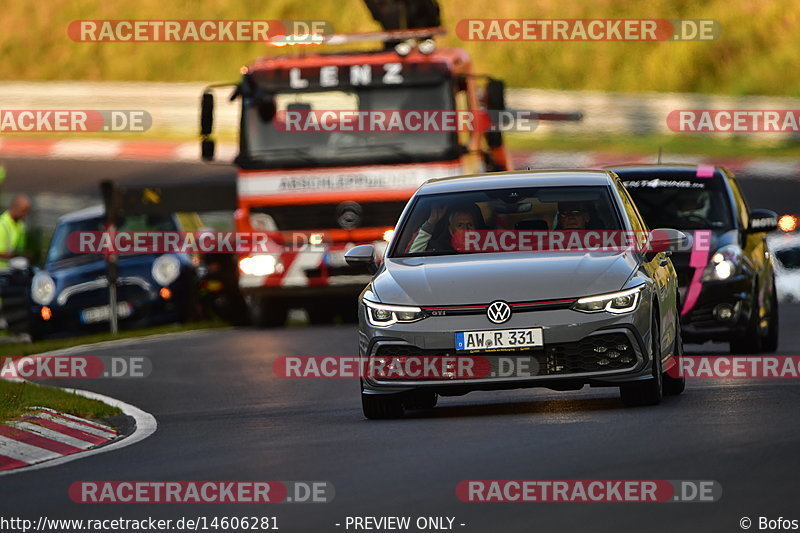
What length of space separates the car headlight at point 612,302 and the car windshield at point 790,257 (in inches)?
630

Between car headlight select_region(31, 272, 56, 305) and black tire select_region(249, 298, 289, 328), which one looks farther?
black tire select_region(249, 298, 289, 328)

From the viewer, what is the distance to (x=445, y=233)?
12594 mm

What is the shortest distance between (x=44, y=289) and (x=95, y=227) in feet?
4.01

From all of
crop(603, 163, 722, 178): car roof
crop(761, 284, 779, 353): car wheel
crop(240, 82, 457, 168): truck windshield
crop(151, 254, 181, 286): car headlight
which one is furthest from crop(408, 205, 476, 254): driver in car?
crop(151, 254, 181, 286): car headlight

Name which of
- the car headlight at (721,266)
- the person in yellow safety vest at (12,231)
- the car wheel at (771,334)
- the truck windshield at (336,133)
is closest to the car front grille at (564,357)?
the car headlight at (721,266)

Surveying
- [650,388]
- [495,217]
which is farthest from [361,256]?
[650,388]

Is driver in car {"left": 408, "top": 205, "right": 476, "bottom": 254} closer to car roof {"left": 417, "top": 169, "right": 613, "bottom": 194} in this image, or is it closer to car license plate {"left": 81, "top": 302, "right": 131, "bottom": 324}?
car roof {"left": 417, "top": 169, "right": 613, "bottom": 194}

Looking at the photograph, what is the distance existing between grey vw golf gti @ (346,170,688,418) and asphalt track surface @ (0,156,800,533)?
28 cm

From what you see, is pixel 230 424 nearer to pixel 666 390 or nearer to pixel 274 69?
pixel 666 390

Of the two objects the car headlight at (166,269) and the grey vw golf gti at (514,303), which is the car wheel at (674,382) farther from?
the car headlight at (166,269)

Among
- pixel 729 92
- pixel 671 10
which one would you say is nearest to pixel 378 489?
pixel 729 92

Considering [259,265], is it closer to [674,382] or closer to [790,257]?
[790,257]

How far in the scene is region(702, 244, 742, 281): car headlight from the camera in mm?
16297

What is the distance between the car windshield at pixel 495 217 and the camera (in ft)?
40.9
